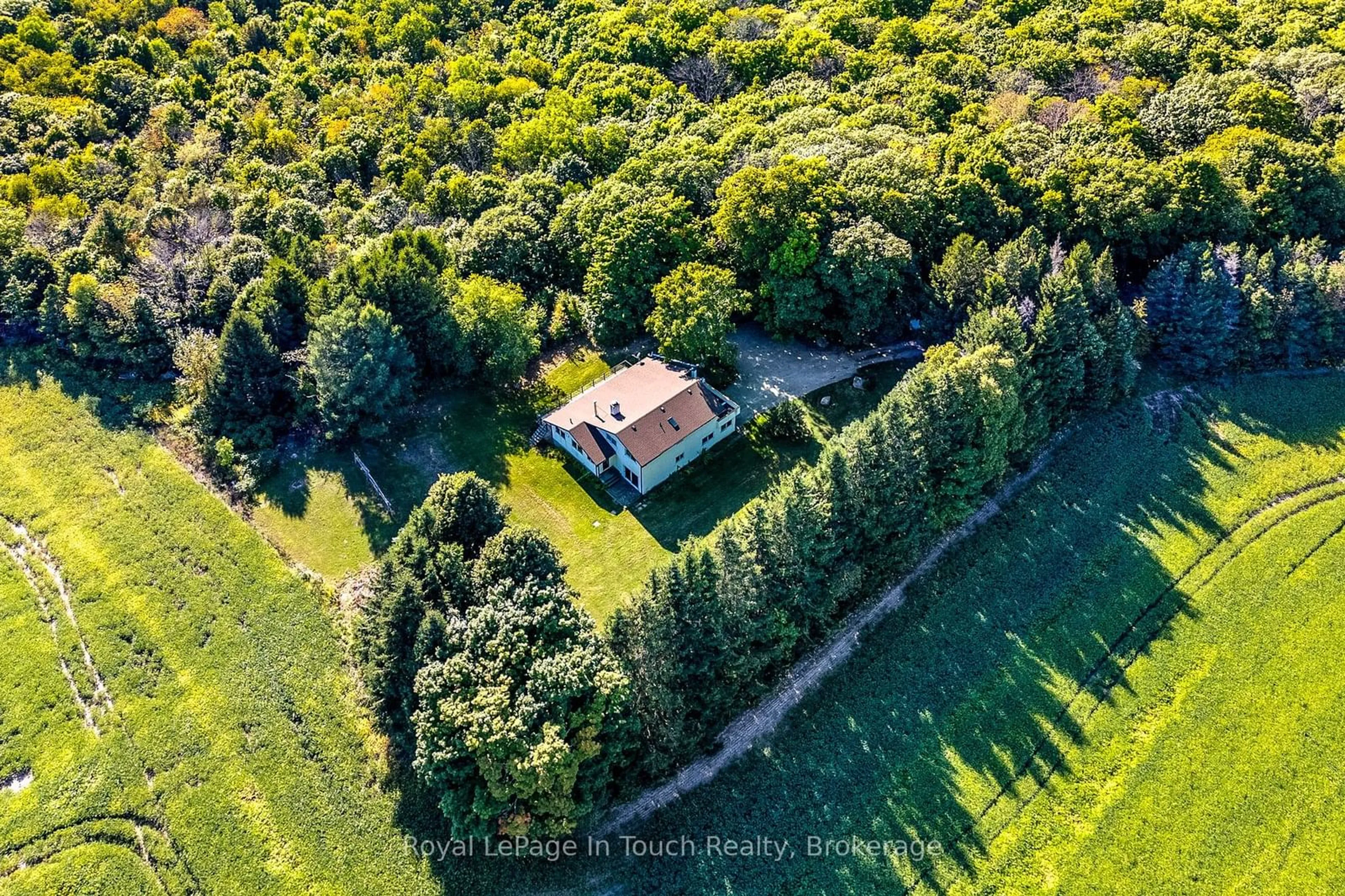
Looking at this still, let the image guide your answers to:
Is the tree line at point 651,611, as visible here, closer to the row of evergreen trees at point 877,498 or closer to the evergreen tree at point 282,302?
the row of evergreen trees at point 877,498

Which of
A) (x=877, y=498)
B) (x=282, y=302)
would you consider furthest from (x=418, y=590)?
(x=282, y=302)

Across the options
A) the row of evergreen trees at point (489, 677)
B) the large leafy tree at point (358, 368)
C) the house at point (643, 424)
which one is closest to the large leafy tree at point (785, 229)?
the house at point (643, 424)

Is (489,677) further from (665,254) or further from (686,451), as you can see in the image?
(665,254)

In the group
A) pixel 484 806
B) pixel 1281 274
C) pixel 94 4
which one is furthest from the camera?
pixel 94 4

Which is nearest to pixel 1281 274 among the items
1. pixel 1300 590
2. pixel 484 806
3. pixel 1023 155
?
pixel 1023 155

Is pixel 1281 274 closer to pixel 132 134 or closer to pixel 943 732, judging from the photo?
pixel 943 732

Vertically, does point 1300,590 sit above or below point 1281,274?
below
